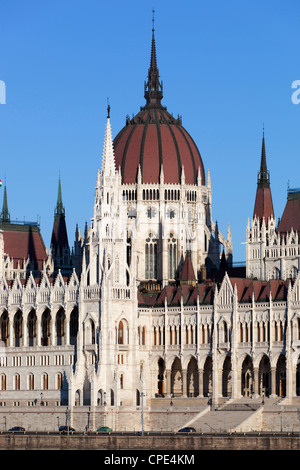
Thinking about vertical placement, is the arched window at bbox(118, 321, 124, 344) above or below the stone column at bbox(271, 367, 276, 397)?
above

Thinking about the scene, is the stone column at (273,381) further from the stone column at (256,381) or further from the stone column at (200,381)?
the stone column at (200,381)

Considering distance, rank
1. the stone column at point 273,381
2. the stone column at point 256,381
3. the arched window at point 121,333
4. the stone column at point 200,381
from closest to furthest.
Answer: the stone column at point 273,381 → the stone column at point 256,381 → the arched window at point 121,333 → the stone column at point 200,381

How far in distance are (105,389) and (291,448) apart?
33.9 meters

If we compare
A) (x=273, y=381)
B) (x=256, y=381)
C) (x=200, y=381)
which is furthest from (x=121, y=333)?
(x=273, y=381)

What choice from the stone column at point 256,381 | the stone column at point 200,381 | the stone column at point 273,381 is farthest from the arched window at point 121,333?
the stone column at point 273,381

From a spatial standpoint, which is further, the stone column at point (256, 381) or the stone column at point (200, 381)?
the stone column at point (200, 381)

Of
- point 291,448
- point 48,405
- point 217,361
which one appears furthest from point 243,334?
point 291,448

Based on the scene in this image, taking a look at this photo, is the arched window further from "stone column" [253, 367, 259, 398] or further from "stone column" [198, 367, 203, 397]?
"stone column" [253, 367, 259, 398]

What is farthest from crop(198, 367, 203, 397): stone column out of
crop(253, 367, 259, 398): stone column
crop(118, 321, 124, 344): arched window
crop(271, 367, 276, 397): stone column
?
crop(271, 367, 276, 397): stone column

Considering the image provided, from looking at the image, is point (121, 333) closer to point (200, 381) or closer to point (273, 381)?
point (200, 381)

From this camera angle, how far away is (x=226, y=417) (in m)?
186

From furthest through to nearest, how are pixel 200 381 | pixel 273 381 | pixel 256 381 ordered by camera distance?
1. pixel 200 381
2. pixel 256 381
3. pixel 273 381

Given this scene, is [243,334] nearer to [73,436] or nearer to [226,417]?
[226,417]
